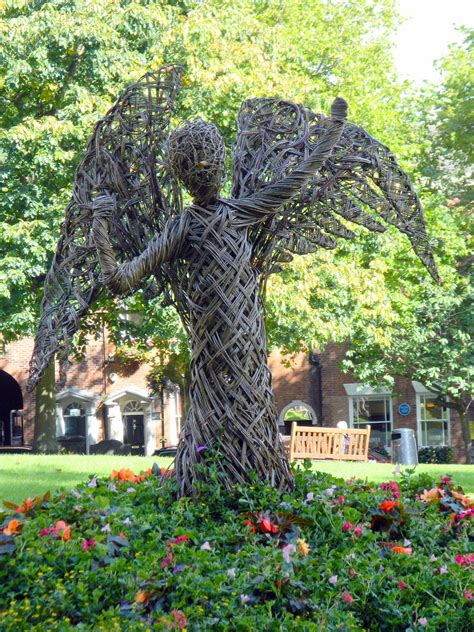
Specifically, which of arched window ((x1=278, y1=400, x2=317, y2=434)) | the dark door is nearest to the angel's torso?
arched window ((x1=278, y1=400, x2=317, y2=434))

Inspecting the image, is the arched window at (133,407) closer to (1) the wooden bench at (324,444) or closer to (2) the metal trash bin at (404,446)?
(1) the wooden bench at (324,444)

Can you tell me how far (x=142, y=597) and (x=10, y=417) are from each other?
30.2 metres

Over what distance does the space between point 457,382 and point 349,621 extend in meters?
20.2

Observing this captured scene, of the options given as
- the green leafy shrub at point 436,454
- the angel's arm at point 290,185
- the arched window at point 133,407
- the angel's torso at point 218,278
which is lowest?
the green leafy shrub at point 436,454

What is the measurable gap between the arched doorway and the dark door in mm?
4227

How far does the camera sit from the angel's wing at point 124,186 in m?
5.28

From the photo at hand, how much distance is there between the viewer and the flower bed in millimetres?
3592

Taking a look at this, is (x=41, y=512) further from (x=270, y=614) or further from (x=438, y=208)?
(x=438, y=208)

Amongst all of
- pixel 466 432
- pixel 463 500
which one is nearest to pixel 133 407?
pixel 466 432

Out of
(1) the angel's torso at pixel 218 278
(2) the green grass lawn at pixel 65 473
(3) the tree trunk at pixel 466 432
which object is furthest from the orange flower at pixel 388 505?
(3) the tree trunk at pixel 466 432

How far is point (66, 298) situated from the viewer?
16.9ft

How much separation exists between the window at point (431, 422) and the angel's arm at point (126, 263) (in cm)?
2374

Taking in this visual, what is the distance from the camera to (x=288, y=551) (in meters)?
4.12

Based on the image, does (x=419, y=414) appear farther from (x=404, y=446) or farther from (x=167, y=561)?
(x=167, y=561)
